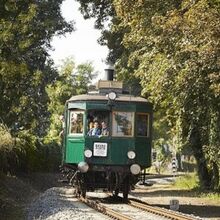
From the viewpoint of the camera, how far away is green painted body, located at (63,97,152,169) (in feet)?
50.9

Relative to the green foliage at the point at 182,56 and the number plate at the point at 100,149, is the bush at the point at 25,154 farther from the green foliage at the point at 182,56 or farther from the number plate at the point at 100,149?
the green foliage at the point at 182,56

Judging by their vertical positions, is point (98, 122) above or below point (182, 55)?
below

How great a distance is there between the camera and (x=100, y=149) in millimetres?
15547

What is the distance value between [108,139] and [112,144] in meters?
0.18

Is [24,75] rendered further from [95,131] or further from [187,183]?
[187,183]

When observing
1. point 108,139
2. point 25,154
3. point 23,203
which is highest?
point 108,139

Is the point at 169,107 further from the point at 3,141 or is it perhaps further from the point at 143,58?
the point at 3,141

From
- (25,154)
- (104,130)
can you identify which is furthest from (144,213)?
(25,154)

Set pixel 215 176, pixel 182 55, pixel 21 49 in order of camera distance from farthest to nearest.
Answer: pixel 215 176 → pixel 21 49 → pixel 182 55

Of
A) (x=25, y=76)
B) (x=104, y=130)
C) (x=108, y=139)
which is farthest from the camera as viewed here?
(x=25, y=76)

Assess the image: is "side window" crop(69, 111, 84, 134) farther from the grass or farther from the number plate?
the grass

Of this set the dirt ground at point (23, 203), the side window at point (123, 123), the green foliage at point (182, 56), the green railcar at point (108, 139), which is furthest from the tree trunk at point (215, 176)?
the side window at point (123, 123)

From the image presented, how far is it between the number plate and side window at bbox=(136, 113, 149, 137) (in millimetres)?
1032

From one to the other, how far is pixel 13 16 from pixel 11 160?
5.86 m
